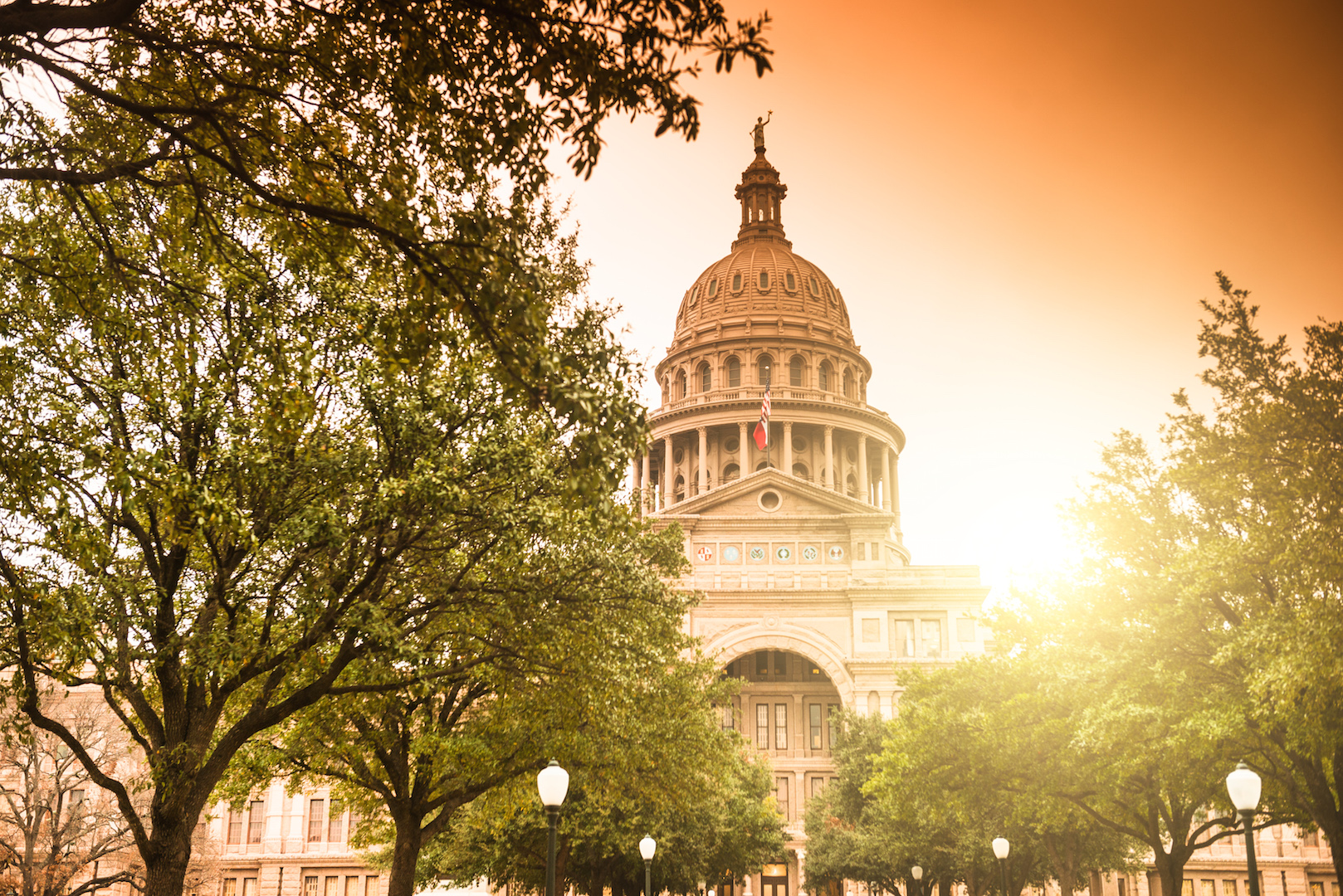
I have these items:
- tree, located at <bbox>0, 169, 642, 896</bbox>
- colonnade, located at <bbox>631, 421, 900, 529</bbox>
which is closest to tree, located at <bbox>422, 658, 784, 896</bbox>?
tree, located at <bbox>0, 169, 642, 896</bbox>

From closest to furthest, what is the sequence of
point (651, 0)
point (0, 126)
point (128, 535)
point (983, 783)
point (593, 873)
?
point (651, 0) < point (0, 126) < point (128, 535) < point (983, 783) < point (593, 873)

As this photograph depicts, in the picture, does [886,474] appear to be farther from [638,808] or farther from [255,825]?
[638,808]

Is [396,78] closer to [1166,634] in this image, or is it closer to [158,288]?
[158,288]

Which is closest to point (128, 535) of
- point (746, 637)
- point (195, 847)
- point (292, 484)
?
point (292, 484)

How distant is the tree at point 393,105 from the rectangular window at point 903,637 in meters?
59.3

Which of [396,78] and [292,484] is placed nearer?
[396,78]

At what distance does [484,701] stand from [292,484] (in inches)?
384

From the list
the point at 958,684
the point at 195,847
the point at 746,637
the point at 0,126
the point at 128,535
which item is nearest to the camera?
the point at 0,126

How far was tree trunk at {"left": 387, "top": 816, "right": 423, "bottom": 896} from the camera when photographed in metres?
23.5

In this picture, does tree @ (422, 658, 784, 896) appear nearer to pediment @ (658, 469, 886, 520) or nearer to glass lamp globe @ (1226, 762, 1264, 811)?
glass lamp globe @ (1226, 762, 1264, 811)

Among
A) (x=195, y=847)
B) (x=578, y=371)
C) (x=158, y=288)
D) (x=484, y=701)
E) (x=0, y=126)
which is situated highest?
(x=0, y=126)

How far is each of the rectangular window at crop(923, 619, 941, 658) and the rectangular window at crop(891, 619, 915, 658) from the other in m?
0.74

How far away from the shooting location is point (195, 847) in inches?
2279

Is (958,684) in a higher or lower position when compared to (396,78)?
lower
